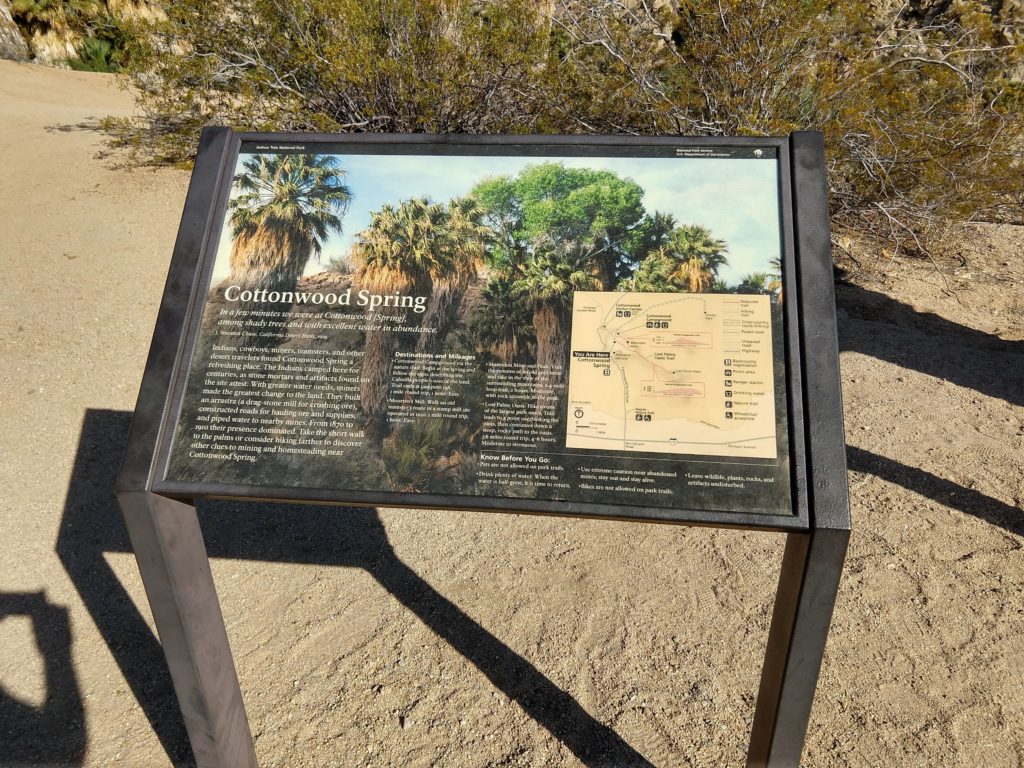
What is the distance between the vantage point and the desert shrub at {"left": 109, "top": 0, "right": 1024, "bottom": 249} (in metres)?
7.74

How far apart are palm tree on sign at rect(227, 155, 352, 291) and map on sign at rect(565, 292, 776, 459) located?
778mm

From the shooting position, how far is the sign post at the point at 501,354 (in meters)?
1.88

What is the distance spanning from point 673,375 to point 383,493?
79 cm

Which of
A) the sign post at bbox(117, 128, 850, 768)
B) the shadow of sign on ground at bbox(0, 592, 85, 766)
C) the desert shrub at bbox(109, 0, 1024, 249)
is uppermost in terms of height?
the desert shrub at bbox(109, 0, 1024, 249)

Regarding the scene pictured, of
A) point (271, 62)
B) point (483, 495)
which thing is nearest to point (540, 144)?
point (483, 495)

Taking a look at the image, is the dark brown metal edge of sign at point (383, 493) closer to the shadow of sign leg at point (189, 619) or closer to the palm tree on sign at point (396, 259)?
the shadow of sign leg at point (189, 619)

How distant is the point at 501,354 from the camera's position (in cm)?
203

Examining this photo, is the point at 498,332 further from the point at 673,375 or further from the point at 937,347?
the point at 937,347

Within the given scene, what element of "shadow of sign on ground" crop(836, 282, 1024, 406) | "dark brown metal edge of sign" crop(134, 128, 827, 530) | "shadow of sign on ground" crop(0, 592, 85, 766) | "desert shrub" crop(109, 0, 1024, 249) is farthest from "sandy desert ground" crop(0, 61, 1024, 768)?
"desert shrub" crop(109, 0, 1024, 249)

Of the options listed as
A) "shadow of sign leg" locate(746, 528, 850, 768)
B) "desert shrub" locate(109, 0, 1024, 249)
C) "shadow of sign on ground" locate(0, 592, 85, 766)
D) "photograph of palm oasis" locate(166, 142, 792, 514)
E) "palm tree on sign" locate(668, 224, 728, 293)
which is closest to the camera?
"shadow of sign leg" locate(746, 528, 850, 768)

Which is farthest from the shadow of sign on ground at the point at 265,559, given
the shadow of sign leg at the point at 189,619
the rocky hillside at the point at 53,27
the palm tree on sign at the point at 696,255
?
the rocky hillside at the point at 53,27

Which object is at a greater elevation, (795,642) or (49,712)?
(795,642)

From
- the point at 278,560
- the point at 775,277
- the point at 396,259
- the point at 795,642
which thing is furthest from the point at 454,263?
the point at 278,560

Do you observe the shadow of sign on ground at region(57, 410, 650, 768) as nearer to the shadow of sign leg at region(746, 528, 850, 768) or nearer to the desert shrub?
the shadow of sign leg at region(746, 528, 850, 768)
